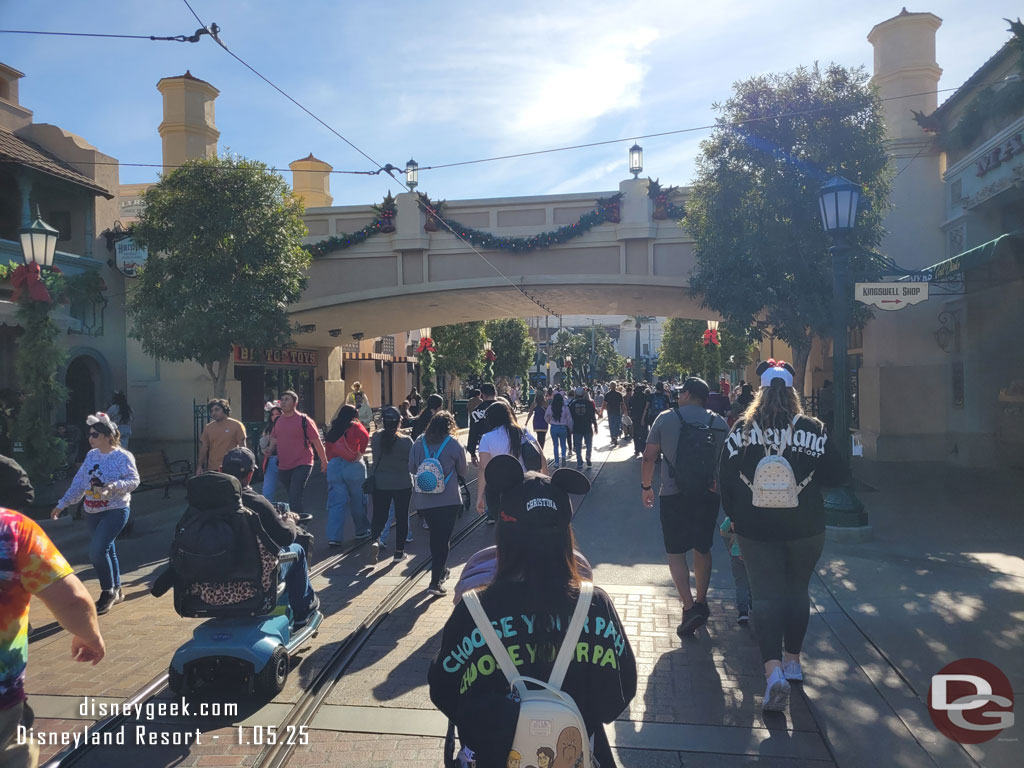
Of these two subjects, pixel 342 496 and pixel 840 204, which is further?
pixel 840 204

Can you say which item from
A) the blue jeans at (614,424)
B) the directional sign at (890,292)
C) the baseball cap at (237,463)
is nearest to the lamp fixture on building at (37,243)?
the baseball cap at (237,463)

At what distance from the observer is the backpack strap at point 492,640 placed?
6.65 feet

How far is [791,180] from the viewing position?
11.7 metres

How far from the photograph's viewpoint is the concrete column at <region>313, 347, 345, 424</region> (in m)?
26.3

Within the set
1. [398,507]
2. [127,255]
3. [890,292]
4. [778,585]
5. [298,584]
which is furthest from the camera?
[127,255]

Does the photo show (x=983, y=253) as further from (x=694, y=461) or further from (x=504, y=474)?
(x=504, y=474)

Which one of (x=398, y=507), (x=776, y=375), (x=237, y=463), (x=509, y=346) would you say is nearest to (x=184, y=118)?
(x=398, y=507)

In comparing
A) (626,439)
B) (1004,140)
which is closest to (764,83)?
(1004,140)

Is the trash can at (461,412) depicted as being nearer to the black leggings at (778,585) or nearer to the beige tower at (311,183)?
the beige tower at (311,183)

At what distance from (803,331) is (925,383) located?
14.4 feet

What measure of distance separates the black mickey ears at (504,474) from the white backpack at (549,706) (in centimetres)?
35

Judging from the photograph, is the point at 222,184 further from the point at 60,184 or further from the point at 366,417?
the point at 366,417

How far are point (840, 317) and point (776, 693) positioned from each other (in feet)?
20.3

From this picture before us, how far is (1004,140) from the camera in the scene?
36.9 ft
